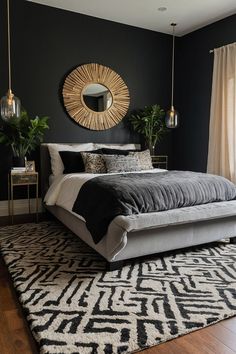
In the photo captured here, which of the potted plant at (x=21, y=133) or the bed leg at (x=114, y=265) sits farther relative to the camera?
the potted plant at (x=21, y=133)

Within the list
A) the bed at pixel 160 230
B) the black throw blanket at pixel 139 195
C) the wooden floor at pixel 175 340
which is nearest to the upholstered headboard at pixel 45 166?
the bed at pixel 160 230

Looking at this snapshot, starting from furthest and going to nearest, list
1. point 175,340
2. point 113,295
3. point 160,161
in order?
point 160,161, point 113,295, point 175,340

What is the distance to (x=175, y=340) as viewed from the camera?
64.2 inches

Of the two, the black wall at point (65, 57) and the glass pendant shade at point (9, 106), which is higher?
the black wall at point (65, 57)

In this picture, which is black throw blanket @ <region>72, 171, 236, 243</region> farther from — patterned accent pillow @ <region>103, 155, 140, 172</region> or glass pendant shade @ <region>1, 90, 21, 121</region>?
glass pendant shade @ <region>1, 90, 21, 121</region>

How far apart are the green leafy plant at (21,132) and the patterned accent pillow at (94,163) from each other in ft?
2.46

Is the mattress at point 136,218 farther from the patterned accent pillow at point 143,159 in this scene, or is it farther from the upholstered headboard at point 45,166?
the patterned accent pillow at point 143,159

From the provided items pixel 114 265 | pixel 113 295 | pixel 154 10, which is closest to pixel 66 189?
pixel 114 265

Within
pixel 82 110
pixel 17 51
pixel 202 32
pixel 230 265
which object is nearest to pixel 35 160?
pixel 82 110

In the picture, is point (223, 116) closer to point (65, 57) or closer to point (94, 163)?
point (94, 163)

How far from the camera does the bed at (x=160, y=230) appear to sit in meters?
2.37

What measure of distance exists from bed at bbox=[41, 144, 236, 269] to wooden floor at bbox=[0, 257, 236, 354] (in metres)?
0.85

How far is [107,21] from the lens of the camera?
4.76 meters

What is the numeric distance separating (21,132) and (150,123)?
216 cm
